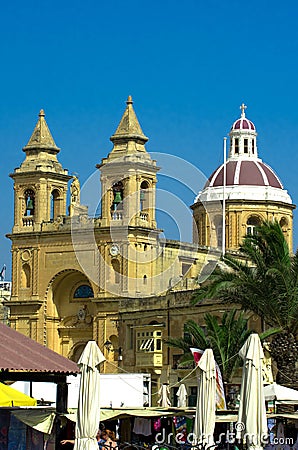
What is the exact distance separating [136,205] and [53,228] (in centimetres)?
568

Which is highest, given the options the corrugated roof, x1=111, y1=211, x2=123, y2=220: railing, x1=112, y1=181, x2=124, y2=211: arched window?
x1=112, y1=181, x2=124, y2=211: arched window

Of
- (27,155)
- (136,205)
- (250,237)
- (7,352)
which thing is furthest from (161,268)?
(7,352)

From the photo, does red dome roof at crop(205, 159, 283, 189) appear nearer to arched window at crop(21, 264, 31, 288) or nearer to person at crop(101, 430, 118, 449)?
arched window at crop(21, 264, 31, 288)

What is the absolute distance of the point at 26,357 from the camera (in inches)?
960

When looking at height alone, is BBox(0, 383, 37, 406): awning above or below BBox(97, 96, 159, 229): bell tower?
below

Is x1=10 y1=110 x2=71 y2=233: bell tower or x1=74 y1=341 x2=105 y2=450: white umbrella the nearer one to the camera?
x1=74 y1=341 x2=105 y2=450: white umbrella

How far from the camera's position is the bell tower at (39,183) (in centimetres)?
7338

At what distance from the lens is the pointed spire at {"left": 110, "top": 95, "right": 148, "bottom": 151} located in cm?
7100

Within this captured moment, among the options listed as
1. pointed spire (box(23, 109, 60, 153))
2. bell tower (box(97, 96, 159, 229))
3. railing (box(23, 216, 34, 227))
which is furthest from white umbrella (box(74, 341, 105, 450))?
pointed spire (box(23, 109, 60, 153))

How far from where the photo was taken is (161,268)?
7038 cm

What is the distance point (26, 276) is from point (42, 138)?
8.97m

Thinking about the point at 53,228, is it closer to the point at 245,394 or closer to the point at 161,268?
the point at 161,268

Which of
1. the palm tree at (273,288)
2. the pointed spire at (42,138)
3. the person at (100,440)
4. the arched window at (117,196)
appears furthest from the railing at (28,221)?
the person at (100,440)

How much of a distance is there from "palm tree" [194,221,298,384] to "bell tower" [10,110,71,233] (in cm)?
3581
